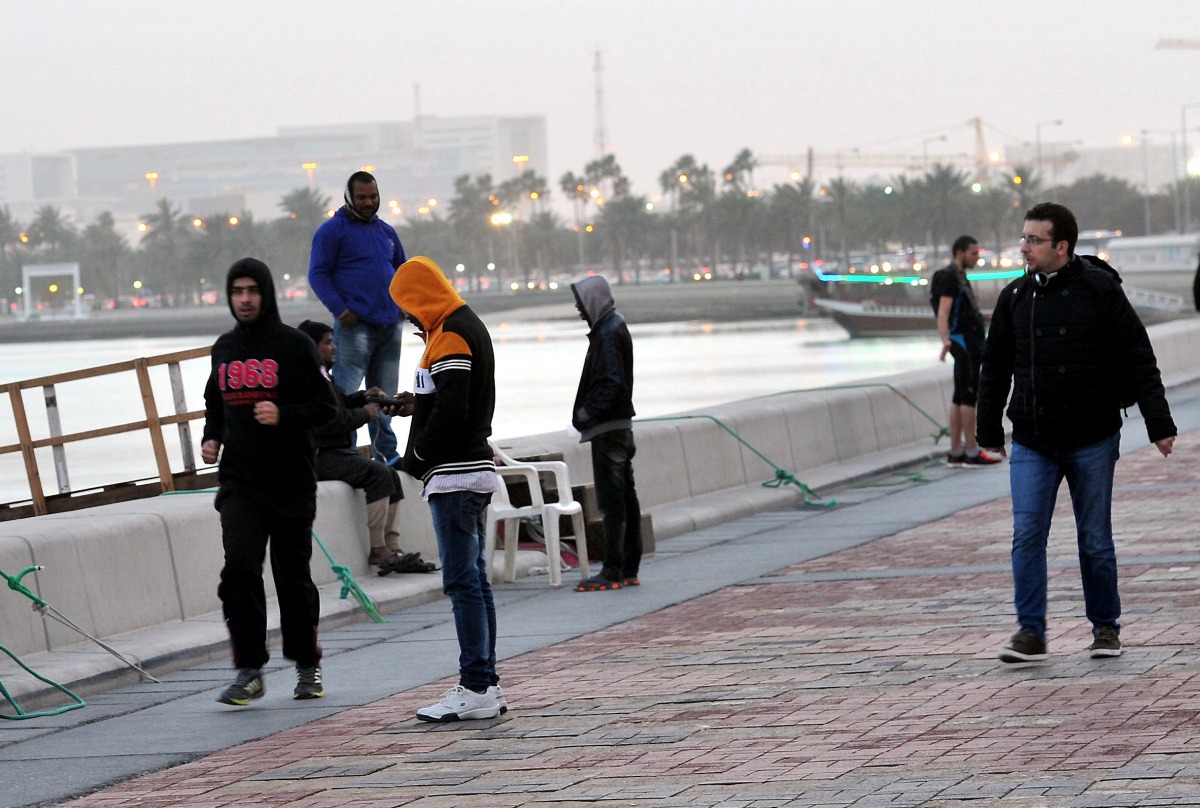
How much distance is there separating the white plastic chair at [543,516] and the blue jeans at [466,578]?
3538mm

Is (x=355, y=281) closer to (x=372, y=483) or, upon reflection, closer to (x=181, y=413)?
(x=372, y=483)

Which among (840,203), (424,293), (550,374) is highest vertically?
(840,203)

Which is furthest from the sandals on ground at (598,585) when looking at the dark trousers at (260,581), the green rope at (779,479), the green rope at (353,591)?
the green rope at (779,479)

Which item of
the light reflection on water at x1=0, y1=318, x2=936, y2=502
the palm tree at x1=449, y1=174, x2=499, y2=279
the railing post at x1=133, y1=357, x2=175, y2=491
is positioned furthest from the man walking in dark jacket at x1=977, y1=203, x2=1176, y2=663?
the palm tree at x1=449, y1=174, x2=499, y2=279

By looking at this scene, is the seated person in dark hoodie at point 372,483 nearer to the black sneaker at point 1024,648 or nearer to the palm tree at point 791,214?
the black sneaker at point 1024,648

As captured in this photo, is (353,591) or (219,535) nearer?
(219,535)

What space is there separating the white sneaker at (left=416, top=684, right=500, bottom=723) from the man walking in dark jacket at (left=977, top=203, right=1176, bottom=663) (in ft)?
6.82

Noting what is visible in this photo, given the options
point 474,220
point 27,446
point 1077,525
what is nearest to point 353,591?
point 1077,525

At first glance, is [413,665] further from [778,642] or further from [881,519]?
[881,519]

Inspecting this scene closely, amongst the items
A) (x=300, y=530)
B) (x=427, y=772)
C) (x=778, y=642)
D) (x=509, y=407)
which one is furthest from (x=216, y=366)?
(x=509, y=407)

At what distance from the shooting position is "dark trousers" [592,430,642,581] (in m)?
10.6

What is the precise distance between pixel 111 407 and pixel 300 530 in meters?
75.5

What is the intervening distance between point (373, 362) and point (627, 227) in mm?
159277

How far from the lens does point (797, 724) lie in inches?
259
